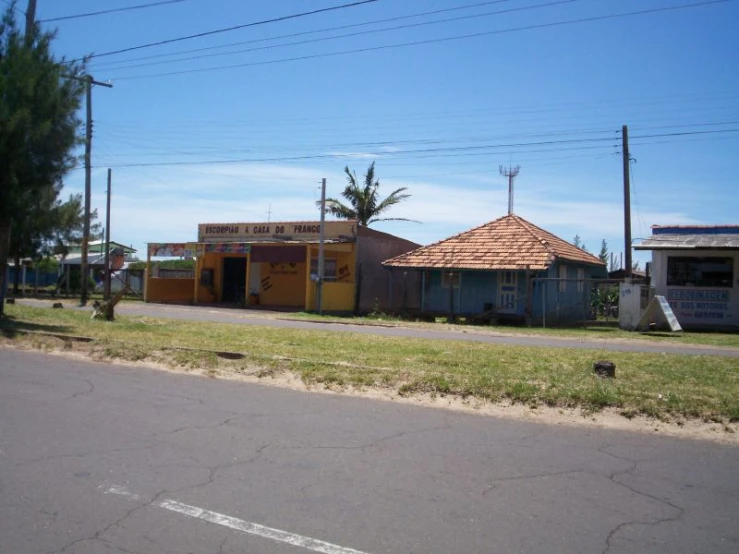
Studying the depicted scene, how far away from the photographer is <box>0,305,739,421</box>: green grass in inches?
348

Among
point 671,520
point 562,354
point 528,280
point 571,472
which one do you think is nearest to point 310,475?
point 571,472

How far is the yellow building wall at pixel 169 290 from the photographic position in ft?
120

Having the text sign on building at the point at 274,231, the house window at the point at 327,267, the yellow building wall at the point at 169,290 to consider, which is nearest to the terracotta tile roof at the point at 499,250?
the text sign on building at the point at 274,231

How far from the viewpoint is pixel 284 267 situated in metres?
35.6

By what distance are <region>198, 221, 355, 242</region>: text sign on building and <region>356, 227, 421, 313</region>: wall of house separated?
981mm

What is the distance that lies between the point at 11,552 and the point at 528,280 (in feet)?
74.1

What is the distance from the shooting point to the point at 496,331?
73.6 feet

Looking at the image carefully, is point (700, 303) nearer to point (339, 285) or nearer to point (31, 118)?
point (339, 285)

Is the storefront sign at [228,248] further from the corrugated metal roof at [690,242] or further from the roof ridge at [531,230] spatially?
the corrugated metal roof at [690,242]

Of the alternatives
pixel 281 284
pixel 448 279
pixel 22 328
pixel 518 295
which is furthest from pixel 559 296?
pixel 22 328

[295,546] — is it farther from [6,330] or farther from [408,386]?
[6,330]

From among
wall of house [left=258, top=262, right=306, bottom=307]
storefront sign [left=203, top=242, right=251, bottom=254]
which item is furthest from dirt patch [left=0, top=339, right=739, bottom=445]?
wall of house [left=258, top=262, right=306, bottom=307]

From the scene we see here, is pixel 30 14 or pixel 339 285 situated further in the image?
pixel 339 285

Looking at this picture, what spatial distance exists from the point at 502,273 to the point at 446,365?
57.2 feet
